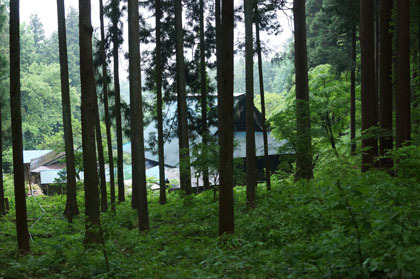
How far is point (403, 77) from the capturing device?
9.59 metres

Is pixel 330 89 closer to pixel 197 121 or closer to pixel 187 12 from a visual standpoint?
pixel 197 121

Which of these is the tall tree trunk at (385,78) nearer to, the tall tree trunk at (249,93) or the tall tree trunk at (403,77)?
the tall tree trunk at (403,77)

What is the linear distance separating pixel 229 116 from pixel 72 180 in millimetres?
8337

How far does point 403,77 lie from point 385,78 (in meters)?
2.07

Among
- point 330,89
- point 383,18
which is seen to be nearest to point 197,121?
point 330,89

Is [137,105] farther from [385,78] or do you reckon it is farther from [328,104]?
[328,104]

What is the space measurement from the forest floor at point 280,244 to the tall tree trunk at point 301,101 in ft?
4.72

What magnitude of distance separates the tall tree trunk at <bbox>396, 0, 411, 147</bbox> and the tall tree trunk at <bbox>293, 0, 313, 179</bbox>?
145 inches

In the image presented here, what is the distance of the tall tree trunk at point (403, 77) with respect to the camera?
9562 mm

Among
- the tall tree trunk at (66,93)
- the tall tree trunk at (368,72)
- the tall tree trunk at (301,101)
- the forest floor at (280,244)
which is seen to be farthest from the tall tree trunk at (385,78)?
the tall tree trunk at (66,93)

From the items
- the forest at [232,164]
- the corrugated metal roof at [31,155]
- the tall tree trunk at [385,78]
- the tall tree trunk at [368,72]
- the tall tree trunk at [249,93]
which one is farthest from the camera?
the corrugated metal roof at [31,155]

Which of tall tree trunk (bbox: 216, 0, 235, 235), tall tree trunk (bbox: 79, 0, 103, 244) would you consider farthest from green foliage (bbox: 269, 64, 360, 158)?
tall tree trunk (bbox: 79, 0, 103, 244)

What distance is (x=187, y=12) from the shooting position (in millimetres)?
19141

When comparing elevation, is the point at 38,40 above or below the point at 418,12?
above
